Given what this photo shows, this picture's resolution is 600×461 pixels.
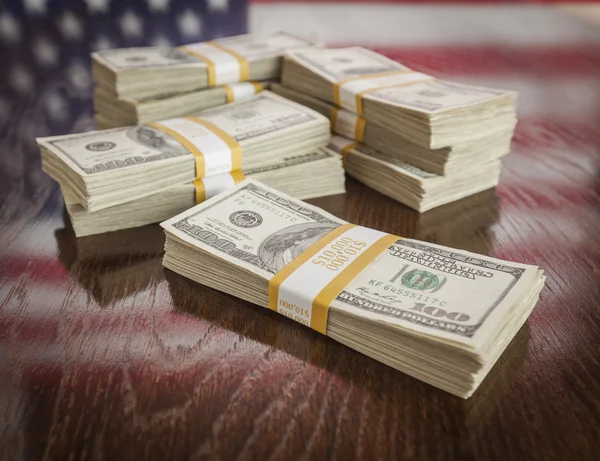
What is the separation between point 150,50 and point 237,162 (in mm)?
451

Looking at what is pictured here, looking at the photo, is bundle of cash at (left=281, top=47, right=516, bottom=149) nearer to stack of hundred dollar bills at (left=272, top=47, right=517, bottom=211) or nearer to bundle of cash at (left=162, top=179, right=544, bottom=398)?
stack of hundred dollar bills at (left=272, top=47, right=517, bottom=211)

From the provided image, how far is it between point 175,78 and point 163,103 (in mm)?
69

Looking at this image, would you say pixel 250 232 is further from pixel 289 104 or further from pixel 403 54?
pixel 403 54

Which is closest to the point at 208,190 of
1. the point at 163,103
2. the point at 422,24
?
the point at 163,103

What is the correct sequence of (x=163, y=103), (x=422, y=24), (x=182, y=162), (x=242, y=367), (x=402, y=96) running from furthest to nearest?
(x=422, y=24)
(x=163, y=103)
(x=402, y=96)
(x=182, y=162)
(x=242, y=367)

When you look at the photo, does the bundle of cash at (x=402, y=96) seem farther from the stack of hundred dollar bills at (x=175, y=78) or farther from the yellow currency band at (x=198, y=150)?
the yellow currency band at (x=198, y=150)

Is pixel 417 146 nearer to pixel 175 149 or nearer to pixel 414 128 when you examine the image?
pixel 414 128

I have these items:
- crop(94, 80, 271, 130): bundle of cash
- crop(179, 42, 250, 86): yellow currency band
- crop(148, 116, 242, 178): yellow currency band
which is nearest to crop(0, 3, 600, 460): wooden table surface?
crop(148, 116, 242, 178): yellow currency band

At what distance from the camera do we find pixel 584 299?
2.59 ft

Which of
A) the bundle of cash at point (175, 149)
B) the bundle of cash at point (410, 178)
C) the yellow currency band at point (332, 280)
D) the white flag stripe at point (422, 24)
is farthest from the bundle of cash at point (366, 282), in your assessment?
the white flag stripe at point (422, 24)

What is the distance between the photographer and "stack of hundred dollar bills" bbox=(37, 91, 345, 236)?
0.89m

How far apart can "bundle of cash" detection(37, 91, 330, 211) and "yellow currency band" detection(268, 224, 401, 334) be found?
26 centimetres

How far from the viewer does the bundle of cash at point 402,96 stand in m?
0.98

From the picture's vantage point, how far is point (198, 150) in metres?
0.96
